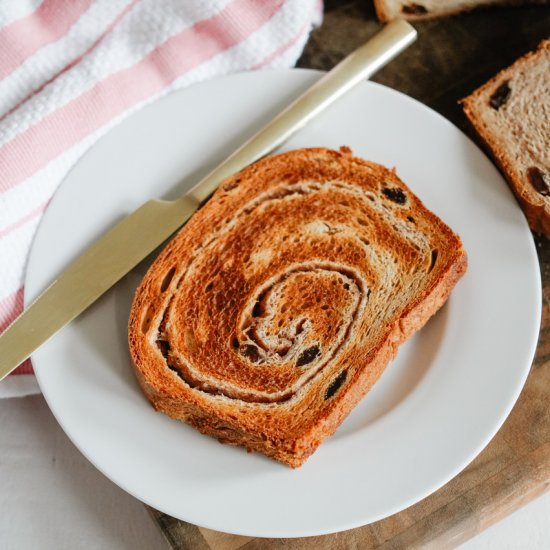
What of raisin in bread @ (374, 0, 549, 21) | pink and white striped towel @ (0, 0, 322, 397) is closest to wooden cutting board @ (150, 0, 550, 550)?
raisin in bread @ (374, 0, 549, 21)

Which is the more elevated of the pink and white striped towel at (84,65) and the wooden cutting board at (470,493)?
the pink and white striped towel at (84,65)

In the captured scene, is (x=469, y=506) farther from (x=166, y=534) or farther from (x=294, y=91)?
(x=294, y=91)

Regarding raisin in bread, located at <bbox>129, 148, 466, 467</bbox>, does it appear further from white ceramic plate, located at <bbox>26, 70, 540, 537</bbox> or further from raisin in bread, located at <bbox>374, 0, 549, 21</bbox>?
raisin in bread, located at <bbox>374, 0, 549, 21</bbox>

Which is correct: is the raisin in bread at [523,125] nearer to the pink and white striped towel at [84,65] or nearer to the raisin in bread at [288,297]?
the raisin in bread at [288,297]

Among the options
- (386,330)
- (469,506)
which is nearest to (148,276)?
(386,330)

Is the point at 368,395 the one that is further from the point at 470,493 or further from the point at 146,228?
the point at 146,228

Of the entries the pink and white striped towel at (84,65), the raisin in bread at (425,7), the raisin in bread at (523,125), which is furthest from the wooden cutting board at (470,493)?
the pink and white striped towel at (84,65)

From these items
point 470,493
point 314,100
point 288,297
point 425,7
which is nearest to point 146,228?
point 288,297

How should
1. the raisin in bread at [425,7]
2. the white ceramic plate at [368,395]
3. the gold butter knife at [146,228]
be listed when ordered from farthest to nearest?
the raisin in bread at [425,7]
the gold butter knife at [146,228]
the white ceramic plate at [368,395]
